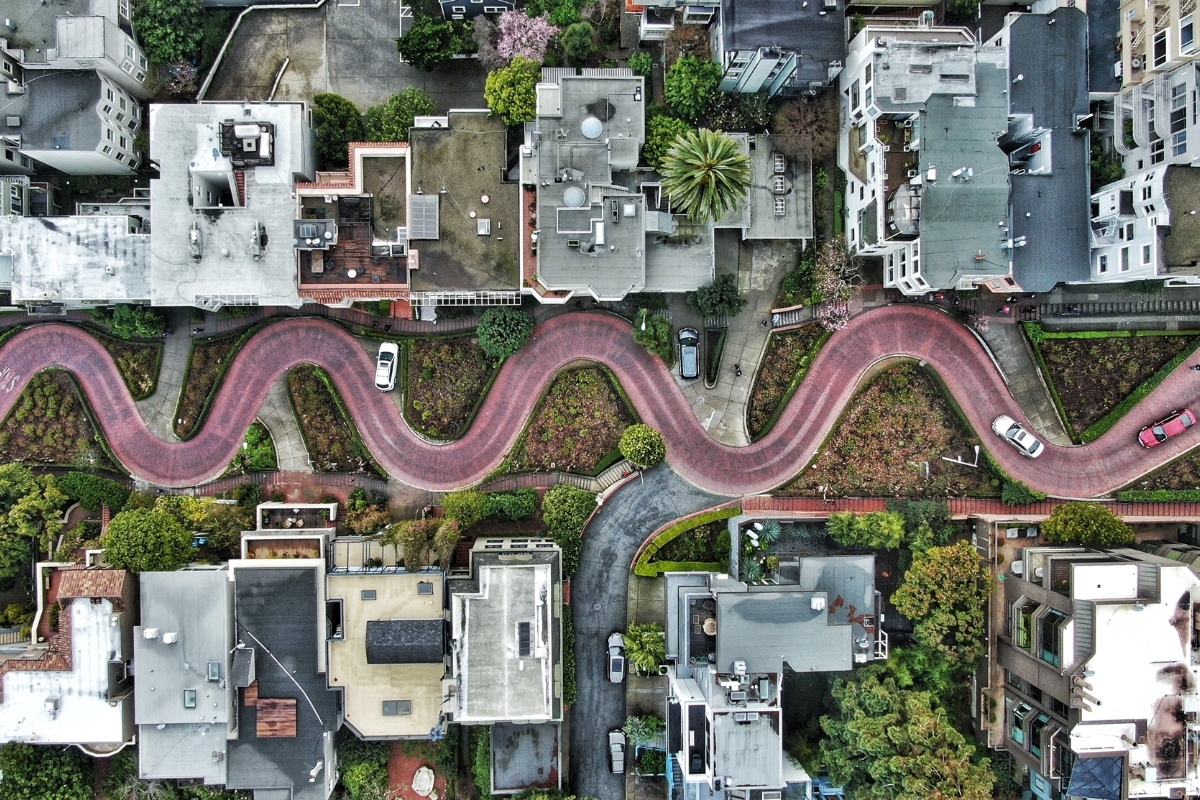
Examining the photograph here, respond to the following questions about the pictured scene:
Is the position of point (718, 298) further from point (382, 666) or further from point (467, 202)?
point (382, 666)

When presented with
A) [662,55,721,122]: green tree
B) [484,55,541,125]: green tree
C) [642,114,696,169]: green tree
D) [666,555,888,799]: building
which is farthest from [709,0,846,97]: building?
[666,555,888,799]: building

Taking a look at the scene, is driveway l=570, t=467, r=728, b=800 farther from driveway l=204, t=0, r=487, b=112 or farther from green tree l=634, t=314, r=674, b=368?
driveway l=204, t=0, r=487, b=112

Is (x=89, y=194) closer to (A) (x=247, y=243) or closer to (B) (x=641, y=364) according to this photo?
(A) (x=247, y=243)

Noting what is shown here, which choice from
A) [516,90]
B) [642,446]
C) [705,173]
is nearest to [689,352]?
[642,446]

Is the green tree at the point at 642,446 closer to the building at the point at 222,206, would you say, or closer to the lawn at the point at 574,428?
the lawn at the point at 574,428

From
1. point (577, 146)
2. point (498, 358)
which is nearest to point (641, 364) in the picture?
point (498, 358)

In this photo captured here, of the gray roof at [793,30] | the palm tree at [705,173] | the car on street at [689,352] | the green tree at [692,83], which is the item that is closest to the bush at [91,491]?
the car on street at [689,352]
